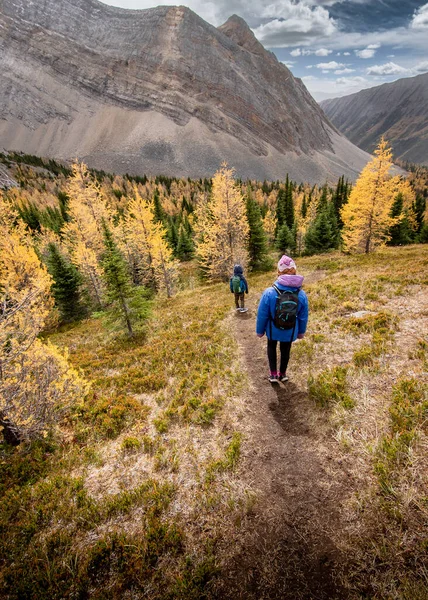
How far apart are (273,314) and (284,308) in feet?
1.13

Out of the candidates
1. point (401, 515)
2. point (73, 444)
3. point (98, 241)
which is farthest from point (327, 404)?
point (98, 241)

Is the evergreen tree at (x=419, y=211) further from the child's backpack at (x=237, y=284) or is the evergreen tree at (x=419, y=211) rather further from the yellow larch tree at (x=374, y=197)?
the child's backpack at (x=237, y=284)

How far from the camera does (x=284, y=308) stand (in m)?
6.07

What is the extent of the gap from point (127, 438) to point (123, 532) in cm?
222

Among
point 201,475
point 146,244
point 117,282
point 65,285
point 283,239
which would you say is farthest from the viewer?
point 283,239

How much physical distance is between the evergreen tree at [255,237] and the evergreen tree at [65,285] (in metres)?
19.6

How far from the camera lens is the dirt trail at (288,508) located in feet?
11.1

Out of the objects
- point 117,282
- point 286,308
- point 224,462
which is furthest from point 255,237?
point 224,462

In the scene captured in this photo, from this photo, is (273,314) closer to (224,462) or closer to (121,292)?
(224,462)

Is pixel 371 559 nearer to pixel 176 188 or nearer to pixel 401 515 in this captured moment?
pixel 401 515

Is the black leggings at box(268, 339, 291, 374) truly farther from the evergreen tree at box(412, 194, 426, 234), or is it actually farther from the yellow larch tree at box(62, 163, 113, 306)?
the evergreen tree at box(412, 194, 426, 234)

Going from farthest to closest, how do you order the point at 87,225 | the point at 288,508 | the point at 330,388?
the point at 87,225 → the point at 330,388 → the point at 288,508

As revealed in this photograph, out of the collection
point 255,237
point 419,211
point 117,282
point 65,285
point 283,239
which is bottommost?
point 419,211

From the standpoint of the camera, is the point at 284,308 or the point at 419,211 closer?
the point at 284,308
